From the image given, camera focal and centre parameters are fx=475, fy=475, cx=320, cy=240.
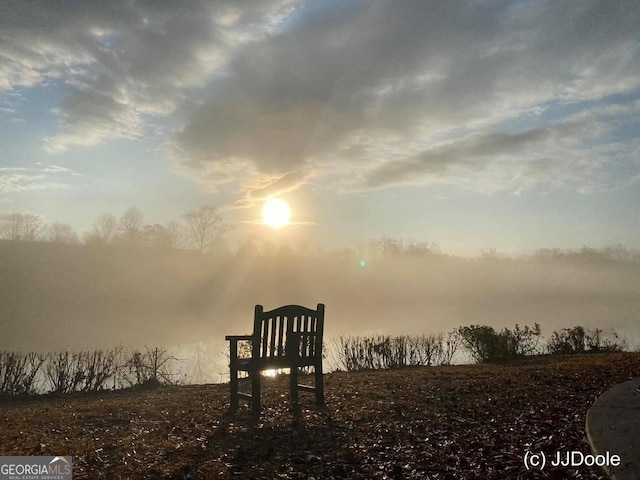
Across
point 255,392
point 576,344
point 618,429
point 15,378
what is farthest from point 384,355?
point 618,429

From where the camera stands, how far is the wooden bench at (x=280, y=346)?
6.37 metres

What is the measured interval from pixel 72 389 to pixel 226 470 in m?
8.18

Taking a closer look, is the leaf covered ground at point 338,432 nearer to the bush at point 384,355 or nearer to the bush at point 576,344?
the bush at point 384,355

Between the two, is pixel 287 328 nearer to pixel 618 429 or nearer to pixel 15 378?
pixel 618 429

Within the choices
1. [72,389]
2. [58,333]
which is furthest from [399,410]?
[58,333]

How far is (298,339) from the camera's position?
6719mm

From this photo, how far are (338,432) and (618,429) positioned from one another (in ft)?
8.91

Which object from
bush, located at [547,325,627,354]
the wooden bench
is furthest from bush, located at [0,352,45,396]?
bush, located at [547,325,627,354]

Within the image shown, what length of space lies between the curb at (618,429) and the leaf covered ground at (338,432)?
17cm

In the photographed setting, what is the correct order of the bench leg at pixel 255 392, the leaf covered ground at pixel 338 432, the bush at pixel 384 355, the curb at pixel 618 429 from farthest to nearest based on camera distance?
the bush at pixel 384 355 < the bench leg at pixel 255 392 < the leaf covered ground at pixel 338 432 < the curb at pixel 618 429

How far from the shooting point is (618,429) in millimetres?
4203

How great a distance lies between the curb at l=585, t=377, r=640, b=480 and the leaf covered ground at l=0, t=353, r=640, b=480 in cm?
17

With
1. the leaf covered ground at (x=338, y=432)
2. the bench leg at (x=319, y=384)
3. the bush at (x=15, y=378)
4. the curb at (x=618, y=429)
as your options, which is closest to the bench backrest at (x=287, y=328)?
the bench leg at (x=319, y=384)

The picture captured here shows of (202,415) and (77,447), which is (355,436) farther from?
(77,447)
